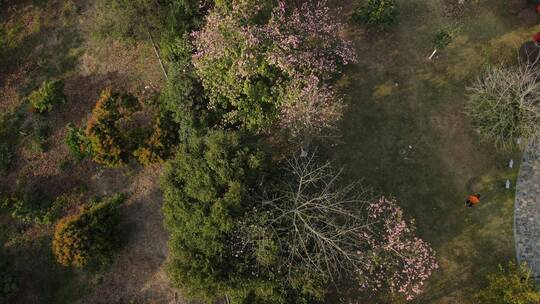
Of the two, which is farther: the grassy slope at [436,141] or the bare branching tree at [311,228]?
the grassy slope at [436,141]

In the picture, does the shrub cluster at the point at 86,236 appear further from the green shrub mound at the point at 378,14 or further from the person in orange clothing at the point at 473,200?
the person in orange clothing at the point at 473,200

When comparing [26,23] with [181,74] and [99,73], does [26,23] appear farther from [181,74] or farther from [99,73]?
[181,74]

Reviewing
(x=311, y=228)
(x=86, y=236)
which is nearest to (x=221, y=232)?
(x=311, y=228)

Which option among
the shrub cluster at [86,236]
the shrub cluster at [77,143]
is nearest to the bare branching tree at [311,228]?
the shrub cluster at [86,236]

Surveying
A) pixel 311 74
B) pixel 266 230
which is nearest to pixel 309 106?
pixel 311 74

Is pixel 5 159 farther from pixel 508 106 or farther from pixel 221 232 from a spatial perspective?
pixel 508 106

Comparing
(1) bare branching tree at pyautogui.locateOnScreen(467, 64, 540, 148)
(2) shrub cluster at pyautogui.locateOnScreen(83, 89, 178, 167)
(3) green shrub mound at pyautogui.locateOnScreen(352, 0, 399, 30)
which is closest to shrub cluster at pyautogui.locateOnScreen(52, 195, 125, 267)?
(2) shrub cluster at pyautogui.locateOnScreen(83, 89, 178, 167)
